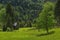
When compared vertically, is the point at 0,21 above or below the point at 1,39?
below

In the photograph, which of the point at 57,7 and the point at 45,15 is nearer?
the point at 45,15

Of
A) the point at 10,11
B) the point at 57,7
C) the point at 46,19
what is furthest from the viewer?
the point at 10,11

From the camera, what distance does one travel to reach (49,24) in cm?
5653

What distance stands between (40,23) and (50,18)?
9.86 feet

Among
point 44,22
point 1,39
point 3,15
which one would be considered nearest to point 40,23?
point 44,22

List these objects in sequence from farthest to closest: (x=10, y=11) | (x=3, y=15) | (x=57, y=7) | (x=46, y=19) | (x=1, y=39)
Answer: (x=10, y=11) < (x=3, y=15) < (x=57, y=7) < (x=46, y=19) < (x=1, y=39)

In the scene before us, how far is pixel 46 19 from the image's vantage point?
184 feet

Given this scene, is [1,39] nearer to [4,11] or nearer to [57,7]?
[57,7]

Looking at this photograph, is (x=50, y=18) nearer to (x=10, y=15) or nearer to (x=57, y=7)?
(x=57, y=7)

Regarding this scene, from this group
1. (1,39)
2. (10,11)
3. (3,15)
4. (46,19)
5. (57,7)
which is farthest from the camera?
(10,11)

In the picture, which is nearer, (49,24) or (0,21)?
(49,24)

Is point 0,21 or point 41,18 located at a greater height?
point 41,18

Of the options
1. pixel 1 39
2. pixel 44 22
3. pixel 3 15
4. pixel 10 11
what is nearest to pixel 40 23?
pixel 44 22

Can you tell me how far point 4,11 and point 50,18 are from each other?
192 feet
